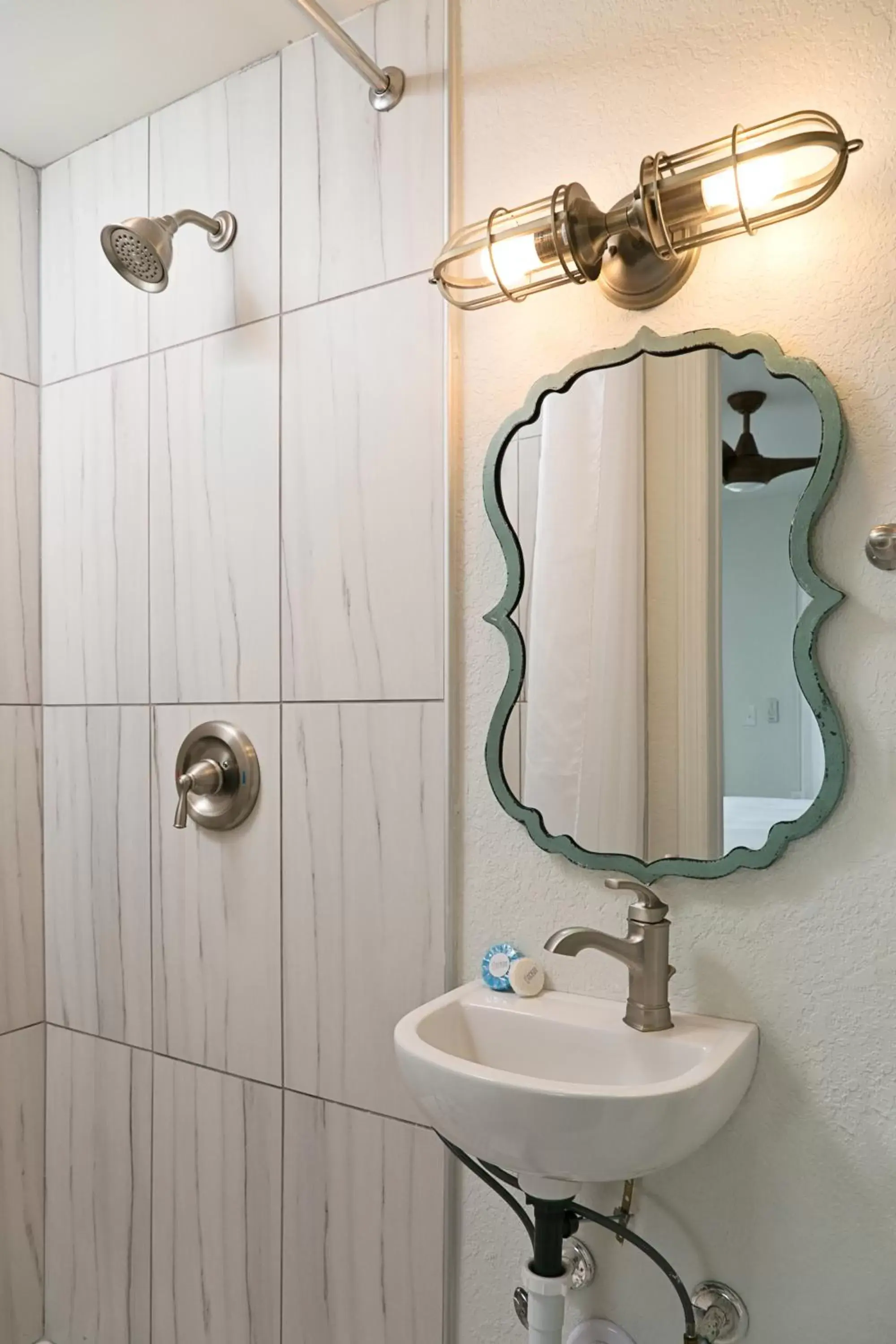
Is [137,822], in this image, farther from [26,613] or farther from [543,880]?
[543,880]

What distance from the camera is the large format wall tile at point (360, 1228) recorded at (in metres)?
1.51

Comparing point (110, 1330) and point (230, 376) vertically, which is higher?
point (230, 376)

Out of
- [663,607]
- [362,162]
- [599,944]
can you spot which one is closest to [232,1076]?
[599,944]

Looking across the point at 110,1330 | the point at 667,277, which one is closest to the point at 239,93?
the point at 667,277

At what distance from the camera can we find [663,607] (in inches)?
52.9

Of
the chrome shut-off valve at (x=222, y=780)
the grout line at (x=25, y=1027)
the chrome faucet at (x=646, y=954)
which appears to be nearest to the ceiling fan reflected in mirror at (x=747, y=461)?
the chrome faucet at (x=646, y=954)

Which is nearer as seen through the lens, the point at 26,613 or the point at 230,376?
the point at 230,376

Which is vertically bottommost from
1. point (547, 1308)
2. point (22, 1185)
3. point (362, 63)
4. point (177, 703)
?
point (22, 1185)

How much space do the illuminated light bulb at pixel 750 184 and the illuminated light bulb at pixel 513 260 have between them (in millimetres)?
240

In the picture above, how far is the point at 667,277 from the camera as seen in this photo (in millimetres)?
1321

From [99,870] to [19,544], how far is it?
26.7 inches

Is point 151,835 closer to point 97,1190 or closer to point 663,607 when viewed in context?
point 97,1190

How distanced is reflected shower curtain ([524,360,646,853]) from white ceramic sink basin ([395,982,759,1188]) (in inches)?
9.4

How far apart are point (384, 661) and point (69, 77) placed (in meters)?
1.23
